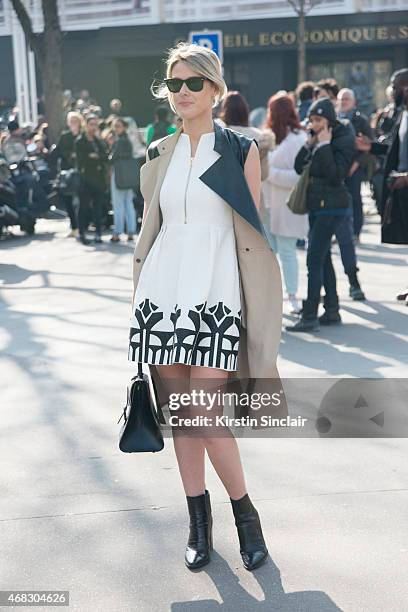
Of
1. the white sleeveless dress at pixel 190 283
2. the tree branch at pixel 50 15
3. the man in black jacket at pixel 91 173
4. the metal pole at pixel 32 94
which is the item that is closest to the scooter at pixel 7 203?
the man in black jacket at pixel 91 173

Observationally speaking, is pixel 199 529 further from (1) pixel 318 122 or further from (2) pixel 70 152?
(2) pixel 70 152

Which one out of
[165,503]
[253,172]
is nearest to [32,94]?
[165,503]

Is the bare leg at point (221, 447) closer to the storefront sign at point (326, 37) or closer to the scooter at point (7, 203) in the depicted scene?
the scooter at point (7, 203)

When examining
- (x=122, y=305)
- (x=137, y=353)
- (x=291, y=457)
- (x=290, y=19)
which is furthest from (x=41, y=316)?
(x=290, y=19)

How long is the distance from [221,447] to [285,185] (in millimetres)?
5657

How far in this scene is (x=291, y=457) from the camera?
537 centimetres

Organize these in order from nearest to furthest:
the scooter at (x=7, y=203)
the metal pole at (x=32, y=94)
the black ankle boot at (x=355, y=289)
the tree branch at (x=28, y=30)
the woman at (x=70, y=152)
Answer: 1. the black ankle boot at (x=355, y=289)
2. the scooter at (x=7, y=203)
3. the woman at (x=70, y=152)
4. the tree branch at (x=28, y=30)
5. the metal pole at (x=32, y=94)

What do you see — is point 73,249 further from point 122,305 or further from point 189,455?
point 189,455

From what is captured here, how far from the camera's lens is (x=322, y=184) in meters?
8.33

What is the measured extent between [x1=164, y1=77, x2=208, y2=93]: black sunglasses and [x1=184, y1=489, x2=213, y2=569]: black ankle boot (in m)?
1.54

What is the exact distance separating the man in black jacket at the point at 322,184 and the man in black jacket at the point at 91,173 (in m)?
6.55

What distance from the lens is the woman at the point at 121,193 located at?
48.1ft

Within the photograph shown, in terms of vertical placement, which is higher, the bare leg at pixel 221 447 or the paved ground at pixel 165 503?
the bare leg at pixel 221 447

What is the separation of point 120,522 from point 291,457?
1.15 meters
